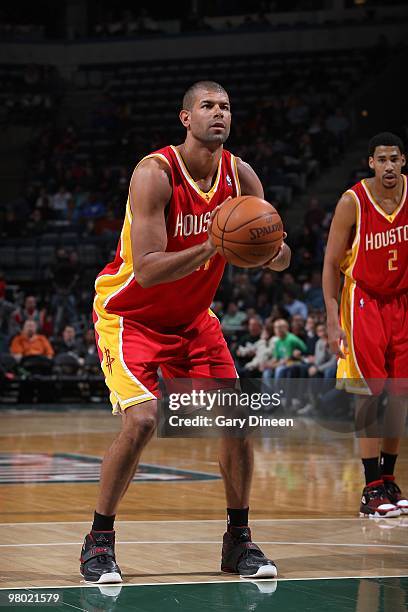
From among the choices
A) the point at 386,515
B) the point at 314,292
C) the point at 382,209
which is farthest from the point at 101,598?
the point at 314,292

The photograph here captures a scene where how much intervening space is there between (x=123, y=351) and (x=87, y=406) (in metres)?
10.6

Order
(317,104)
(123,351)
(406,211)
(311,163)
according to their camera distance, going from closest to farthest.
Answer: (123,351) < (406,211) < (311,163) < (317,104)

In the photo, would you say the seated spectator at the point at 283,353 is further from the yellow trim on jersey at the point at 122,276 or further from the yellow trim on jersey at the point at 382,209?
the yellow trim on jersey at the point at 122,276

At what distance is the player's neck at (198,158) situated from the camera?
179 inches

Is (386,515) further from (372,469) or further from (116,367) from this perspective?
(116,367)

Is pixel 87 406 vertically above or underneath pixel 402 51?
underneath

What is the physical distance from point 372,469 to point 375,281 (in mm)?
1025

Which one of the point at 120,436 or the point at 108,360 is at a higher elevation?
the point at 108,360

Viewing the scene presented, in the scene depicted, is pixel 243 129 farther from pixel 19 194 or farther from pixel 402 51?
pixel 19 194

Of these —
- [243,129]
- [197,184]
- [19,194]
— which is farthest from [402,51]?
[197,184]

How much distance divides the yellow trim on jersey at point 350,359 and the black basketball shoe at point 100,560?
2216 millimetres

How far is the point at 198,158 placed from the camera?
454 centimetres

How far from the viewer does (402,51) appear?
21781mm

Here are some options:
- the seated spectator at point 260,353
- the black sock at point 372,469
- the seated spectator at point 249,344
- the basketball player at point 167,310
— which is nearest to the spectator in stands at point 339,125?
the seated spectator at point 249,344
